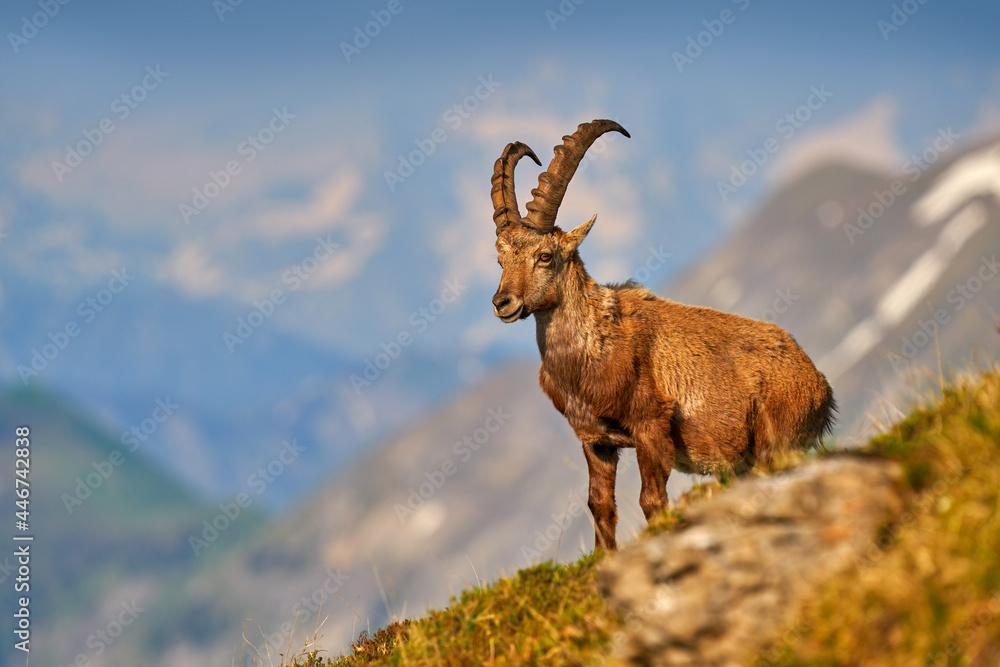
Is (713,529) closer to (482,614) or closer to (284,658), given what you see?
(482,614)

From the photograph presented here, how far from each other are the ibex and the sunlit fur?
2 centimetres

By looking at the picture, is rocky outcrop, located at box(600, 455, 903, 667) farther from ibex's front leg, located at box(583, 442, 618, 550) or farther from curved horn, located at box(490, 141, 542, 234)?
curved horn, located at box(490, 141, 542, 234)

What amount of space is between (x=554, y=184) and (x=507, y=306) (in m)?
2.24

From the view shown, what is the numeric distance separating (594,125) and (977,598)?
9.37 m

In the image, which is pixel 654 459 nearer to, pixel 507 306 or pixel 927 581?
pixel 507 306

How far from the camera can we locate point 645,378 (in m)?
13.5

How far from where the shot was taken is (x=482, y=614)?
11.2 meters

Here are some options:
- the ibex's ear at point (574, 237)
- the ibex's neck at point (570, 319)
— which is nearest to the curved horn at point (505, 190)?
the ibex's ear at point (574, 237)

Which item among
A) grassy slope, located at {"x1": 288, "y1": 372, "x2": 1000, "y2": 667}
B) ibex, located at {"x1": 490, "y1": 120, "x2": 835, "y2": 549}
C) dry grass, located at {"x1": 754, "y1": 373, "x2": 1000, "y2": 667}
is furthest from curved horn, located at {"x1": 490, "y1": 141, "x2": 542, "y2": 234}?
dry grass, located at {"x1": 754, "y1": 373, "x2": 1000, "y2": 667}

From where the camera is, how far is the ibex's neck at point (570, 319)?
1379cm

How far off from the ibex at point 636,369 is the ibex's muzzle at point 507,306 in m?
0.02

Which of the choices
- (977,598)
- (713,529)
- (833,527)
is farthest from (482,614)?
(977,598)

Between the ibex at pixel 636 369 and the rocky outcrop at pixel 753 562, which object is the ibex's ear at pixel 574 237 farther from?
the rocky outcrop at pixel 753 562

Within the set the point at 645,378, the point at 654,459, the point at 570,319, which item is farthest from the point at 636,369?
the point at 654,459
